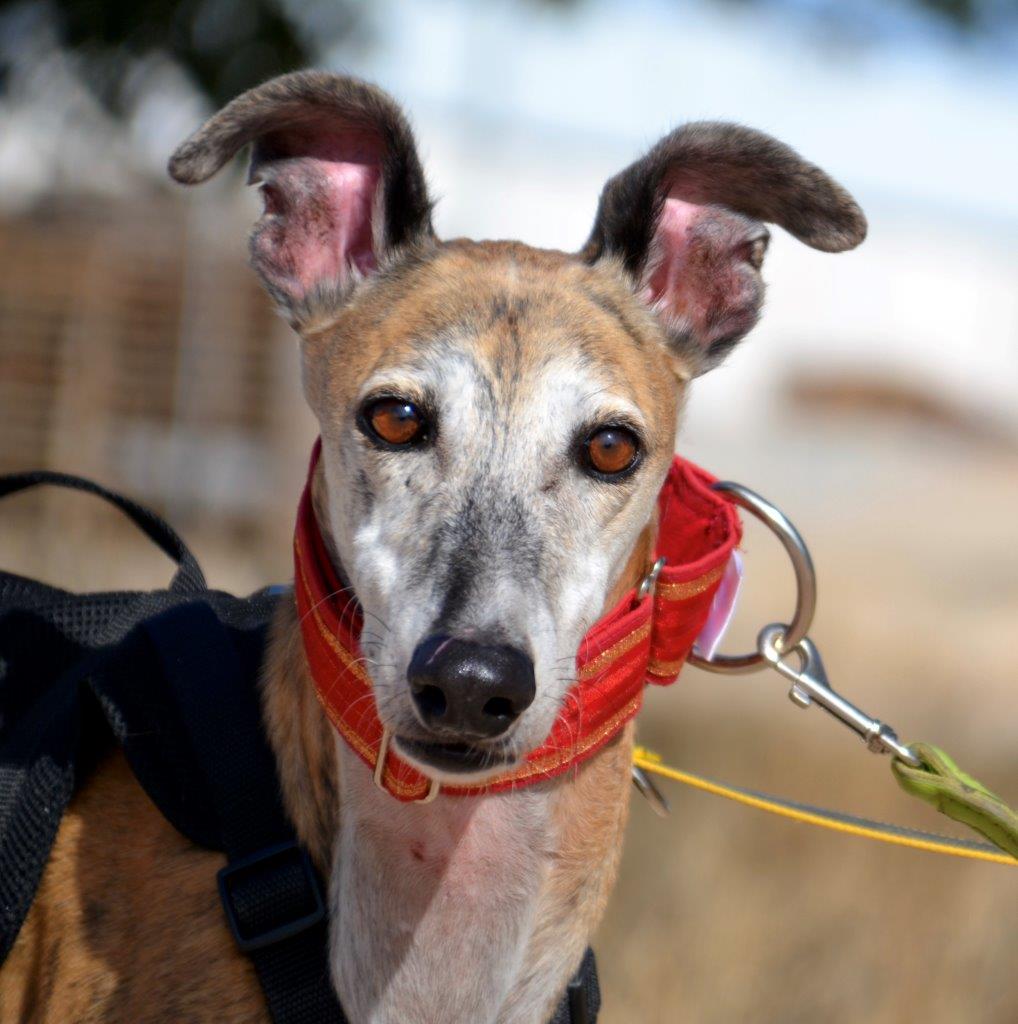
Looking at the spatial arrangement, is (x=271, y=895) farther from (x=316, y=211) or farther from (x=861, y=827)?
(x=316, y=211)

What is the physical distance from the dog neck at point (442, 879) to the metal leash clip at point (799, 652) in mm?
418

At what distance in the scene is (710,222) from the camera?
3109 millimetres

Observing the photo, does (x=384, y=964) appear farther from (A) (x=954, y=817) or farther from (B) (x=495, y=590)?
(A) (x=954, y=817)

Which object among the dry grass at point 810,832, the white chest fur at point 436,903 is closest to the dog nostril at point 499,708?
the white chest fur at point 436,903

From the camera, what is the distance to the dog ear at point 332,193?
2.85m

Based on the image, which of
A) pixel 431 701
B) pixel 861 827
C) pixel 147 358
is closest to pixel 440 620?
pixel 431 701

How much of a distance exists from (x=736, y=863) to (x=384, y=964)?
Result: 348cm

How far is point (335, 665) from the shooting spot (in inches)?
99.0

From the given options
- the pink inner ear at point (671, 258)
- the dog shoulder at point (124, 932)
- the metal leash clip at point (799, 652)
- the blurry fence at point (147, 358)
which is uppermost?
the pink inner ear at point (671, 258)

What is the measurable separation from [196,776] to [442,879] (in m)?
0.50

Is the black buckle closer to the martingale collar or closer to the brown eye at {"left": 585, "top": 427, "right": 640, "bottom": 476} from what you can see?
the martingale collar

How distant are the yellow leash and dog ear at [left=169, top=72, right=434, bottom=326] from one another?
124 centimetres

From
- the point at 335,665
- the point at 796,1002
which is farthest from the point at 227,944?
the point at 796,1002

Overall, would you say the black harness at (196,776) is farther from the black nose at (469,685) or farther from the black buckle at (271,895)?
the black nose at (469,685)
